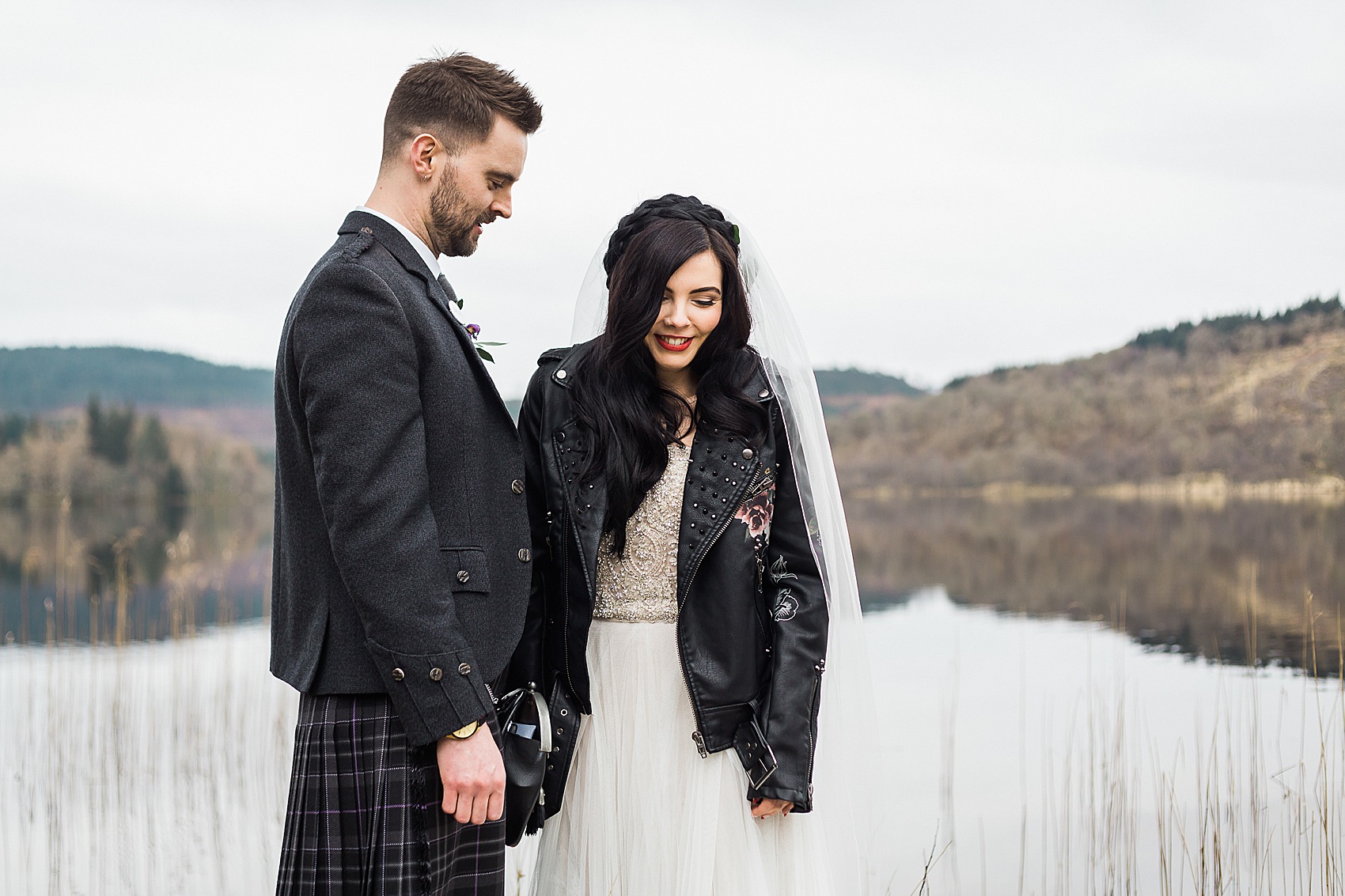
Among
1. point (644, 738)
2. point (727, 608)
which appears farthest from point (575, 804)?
point (727, 608)

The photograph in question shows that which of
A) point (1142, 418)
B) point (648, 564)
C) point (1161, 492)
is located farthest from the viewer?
point (1142, 418)

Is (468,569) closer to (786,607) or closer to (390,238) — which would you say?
(390,238)

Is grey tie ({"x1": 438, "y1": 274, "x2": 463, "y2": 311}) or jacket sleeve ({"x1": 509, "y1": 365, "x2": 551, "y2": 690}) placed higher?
grey tie ({"x1": 438, "y1": 274, "x2": 463, "y2": 311})

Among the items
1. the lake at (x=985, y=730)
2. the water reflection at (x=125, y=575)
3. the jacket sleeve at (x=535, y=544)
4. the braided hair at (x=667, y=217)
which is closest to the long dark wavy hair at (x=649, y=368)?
the braided hair at (x=667, y=217)

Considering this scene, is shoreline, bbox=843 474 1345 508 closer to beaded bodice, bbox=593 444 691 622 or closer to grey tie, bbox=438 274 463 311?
beaded bodice, bbox=593 444 691 622

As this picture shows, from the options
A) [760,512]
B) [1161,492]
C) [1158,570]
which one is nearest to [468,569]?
[760,512]

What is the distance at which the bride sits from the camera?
83.9 inches

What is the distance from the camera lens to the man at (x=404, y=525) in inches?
64.8

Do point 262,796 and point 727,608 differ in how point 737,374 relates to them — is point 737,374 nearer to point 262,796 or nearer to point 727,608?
point 727,608

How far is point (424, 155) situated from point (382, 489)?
63cm

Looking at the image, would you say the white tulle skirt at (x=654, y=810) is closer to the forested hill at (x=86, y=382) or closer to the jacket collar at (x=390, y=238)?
the jacket collar at (x=390, y=238)

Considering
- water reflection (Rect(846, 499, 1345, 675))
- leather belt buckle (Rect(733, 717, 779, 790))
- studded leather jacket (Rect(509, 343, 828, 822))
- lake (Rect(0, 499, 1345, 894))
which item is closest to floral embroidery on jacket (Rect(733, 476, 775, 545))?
studded leather jacket (Rect(509, 343, 828, 822))

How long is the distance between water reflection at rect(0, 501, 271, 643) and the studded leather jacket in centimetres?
520

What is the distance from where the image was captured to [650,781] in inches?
86.3
